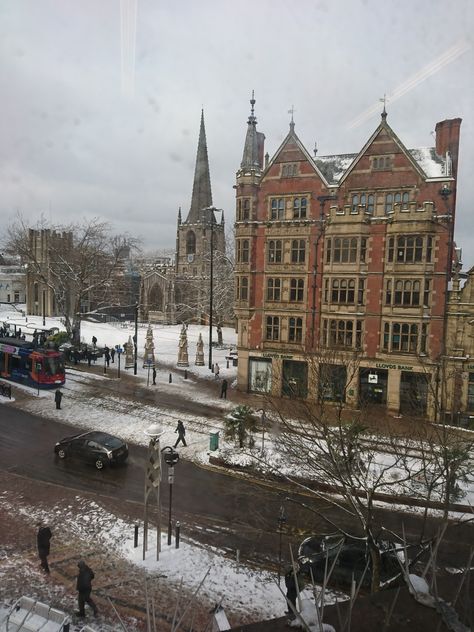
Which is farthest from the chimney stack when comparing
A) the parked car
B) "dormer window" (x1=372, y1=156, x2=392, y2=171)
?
the parked car

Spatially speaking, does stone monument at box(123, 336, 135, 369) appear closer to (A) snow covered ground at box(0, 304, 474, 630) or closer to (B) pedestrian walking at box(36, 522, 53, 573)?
(A) snow covered ground at box(0, 304, 474, 630)

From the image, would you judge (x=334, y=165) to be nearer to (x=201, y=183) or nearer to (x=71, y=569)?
(x=71, y=569)

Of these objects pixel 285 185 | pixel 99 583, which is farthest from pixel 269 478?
pixel 285 185

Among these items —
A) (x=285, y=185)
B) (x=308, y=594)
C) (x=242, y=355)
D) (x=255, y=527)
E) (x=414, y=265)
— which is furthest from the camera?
(x=242, y=355)

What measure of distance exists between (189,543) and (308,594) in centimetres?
400

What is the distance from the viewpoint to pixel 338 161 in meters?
32.5

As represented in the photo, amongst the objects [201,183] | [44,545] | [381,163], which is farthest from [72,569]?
[201,183]

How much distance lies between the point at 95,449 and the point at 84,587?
9.34 meters

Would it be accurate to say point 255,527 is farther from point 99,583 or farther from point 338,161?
point 338,161

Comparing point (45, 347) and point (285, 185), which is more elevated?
point (285, 185)

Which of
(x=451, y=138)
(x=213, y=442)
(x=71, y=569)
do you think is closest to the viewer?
(x=71, y=569)

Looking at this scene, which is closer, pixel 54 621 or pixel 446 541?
pixel 54 621

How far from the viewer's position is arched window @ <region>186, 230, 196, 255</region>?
86750 mm

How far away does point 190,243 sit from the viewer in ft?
285
